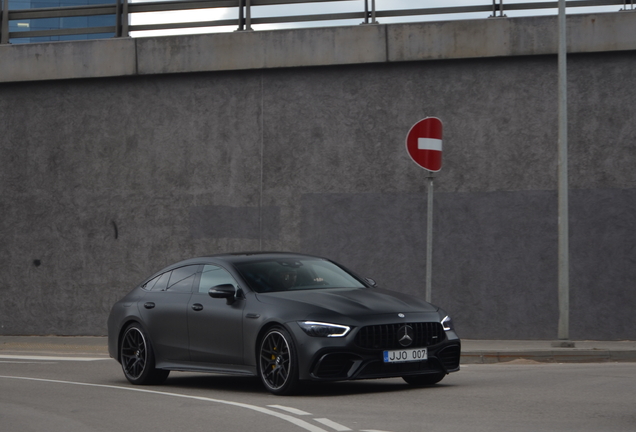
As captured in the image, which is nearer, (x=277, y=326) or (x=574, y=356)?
(x=277, y=326)

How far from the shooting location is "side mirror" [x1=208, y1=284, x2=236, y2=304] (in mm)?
10328

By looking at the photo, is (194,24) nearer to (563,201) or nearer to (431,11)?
(431,11)

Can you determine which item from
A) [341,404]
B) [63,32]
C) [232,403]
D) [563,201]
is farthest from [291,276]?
[63,32]

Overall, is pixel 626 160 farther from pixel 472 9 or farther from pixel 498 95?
pixel 472 9

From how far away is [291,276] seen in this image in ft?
34.9

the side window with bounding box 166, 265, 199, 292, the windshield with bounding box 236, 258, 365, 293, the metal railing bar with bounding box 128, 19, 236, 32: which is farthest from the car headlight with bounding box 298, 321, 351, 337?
the metal railing bar with bounding box 128, 19, 236, 32

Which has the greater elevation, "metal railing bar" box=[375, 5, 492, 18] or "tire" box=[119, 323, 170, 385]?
"metal railing bar" box=[375, 5, 492, 18]

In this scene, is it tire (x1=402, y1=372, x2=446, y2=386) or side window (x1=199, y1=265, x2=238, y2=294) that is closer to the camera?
tire (x1=402, y1=372, x2=446, y2=386)

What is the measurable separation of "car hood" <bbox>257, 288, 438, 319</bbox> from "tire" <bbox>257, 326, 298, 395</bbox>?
277mm

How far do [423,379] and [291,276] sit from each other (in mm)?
1647

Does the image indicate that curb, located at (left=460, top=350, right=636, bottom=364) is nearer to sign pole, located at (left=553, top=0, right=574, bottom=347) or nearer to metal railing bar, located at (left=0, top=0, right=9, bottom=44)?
sign pole, located at (left=553, top=0, right=574, bottom=347)

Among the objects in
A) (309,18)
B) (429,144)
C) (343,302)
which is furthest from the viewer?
A: (309,18)

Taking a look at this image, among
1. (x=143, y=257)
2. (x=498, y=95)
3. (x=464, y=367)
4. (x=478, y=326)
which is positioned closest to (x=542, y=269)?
(x=478, y=326)

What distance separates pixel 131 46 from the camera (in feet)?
59.4
